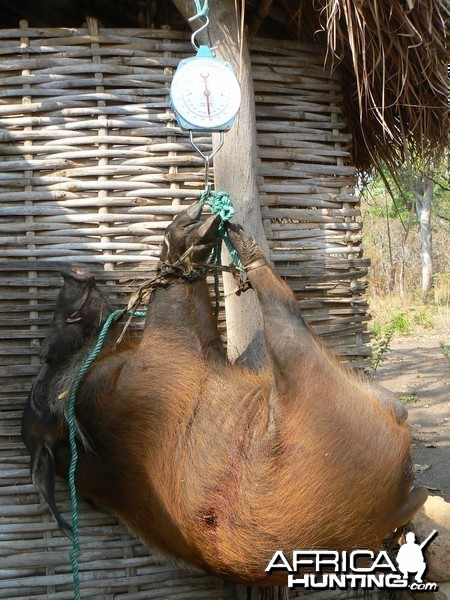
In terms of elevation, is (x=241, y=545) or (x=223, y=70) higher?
(x=223, y=70)

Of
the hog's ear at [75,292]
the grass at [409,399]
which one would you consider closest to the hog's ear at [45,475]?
the hog's ear at [75,292]

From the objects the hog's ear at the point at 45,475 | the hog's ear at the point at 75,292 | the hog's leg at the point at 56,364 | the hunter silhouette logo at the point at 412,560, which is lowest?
the hunter silhouette logo at the point at 412,560

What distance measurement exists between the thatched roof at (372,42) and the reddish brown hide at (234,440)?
3.59ft

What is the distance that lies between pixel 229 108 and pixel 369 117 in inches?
52.0

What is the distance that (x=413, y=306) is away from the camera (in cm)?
1561

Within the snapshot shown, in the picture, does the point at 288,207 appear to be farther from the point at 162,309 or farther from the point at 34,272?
the point at 34,272

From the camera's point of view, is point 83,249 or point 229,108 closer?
point 229,108

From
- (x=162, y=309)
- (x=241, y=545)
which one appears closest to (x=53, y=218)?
(x=162, y=309)

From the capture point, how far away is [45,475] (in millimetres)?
2908

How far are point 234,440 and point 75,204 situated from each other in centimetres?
132

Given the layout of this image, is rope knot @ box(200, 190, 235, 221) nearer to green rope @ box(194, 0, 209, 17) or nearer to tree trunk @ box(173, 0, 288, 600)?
tree trunk @ box(173, 0, 288, 600)

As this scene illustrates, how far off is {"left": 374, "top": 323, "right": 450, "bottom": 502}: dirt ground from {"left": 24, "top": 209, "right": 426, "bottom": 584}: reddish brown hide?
8.40 feet

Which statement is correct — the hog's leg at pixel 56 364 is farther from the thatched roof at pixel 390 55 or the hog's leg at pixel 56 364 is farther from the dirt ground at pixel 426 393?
the dirt ground at pixel 426 393

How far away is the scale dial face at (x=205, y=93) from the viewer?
2553mm
